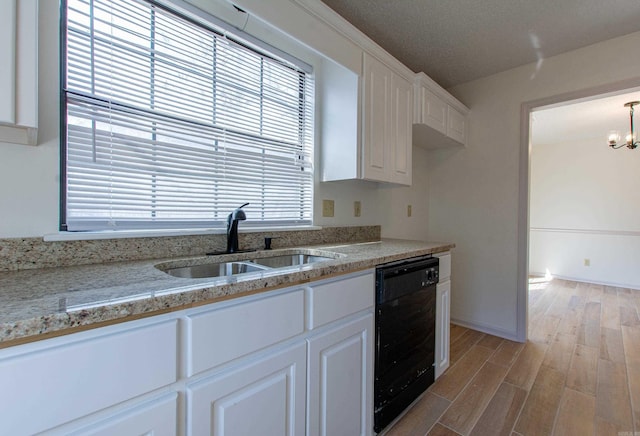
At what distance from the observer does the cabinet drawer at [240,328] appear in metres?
0.78

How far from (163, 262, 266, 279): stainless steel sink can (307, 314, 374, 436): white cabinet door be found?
1.49 feet

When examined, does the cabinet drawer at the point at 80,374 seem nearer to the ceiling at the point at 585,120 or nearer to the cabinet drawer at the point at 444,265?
the cabinet drawer at the point at 444,265

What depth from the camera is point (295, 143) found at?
6.52 feet

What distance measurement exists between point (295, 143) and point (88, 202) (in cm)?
123

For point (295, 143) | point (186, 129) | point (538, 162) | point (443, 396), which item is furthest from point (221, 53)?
point (538, 162)

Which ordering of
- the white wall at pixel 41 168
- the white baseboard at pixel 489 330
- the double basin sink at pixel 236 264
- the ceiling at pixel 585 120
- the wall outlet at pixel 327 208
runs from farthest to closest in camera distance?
the ceiling at pixel 585 120 → the white baseboard at pixel 489 330 → the wall outlet at pixel 327 208 → the double basin sink at pixel 236 264 → the white wall at pixel 41 168

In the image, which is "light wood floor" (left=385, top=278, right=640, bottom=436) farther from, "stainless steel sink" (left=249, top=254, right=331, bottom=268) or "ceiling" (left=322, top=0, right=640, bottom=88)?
"ceiling" (left=322, top=0, right=640, bottom=88)

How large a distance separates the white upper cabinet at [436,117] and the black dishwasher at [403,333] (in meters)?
1.22

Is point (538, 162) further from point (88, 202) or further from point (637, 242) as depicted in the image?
point (88, 202)

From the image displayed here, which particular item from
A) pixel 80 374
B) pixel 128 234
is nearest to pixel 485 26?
pixel 128 234

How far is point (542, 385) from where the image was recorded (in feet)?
6.21

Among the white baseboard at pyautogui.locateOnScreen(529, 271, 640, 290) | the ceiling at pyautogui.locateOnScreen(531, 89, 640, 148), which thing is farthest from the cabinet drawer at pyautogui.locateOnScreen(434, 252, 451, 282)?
the white baseboard at pyautogui.locateOnScreen(529, 271, 640, 290)

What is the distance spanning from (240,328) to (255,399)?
10.1 inches

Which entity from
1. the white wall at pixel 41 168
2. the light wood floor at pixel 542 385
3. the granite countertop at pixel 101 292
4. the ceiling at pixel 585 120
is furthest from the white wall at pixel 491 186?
the white wall at pixel 41 168
